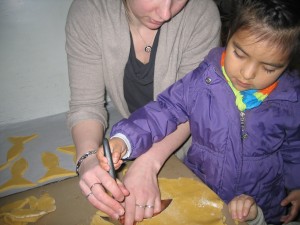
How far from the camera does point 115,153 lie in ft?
2.20

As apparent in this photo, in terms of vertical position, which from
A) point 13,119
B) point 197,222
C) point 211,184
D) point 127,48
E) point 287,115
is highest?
point 127,48

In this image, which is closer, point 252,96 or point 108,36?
point 252,96

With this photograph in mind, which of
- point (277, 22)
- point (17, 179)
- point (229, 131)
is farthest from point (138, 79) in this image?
point (17, 179)

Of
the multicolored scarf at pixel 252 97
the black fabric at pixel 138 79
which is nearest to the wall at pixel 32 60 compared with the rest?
the black fabric at pixel 138 79

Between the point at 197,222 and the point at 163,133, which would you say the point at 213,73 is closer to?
the point at 163,133

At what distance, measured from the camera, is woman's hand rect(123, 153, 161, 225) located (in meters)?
0.65

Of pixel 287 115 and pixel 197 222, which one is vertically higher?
pixel 287 115

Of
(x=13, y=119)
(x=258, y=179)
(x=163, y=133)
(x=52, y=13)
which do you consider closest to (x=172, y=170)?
(x=163, y=133)

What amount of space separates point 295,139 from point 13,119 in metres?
1.50

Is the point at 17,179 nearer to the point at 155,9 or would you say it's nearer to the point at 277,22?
the point at 155,9

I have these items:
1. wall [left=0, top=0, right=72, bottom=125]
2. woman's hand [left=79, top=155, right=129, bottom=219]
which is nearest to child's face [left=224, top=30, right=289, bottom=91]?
woman's hand [left=79, top=155, right=129, bottom=219]

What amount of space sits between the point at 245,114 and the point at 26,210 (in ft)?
2.27

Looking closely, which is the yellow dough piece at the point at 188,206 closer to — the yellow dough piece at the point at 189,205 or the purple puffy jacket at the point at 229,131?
the yellow dough piece at the point at 189,205

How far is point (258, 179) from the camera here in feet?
2.79
